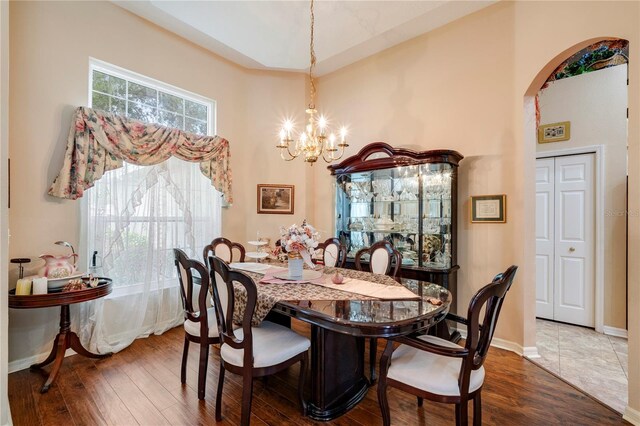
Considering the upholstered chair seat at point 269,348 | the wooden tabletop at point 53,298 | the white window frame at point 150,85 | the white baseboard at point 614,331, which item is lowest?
the white baseboard at point 614,331

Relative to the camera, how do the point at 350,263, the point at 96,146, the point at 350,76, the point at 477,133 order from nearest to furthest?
the point at 96,146 → the point at 477,133 → the point at 350,263 → the point at 350,76

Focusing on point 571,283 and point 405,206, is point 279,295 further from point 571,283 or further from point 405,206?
point 571,283

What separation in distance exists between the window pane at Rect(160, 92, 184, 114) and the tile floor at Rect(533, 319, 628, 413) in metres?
4.91

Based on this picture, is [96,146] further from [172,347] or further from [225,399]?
[225,399]

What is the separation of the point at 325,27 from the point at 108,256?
3573mm

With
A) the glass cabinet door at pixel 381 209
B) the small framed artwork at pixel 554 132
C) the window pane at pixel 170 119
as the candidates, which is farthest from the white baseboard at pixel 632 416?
the window pane at pixel 170 119

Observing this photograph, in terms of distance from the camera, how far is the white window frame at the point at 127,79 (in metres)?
2.94

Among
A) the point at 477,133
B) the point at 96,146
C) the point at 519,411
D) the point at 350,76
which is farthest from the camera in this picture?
the point at 350,76

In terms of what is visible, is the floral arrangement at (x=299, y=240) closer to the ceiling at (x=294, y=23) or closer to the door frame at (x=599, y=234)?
the ceiling at (x=294, y=23)

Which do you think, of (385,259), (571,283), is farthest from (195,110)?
(571,283)

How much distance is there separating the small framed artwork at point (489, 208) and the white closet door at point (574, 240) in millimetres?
1372

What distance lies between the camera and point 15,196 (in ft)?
8.42

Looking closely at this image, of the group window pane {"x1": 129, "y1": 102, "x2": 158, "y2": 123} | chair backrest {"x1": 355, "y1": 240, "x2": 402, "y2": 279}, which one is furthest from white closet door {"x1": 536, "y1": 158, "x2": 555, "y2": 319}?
window pane {"x1": 129, "y1": 102, "x2": 158, "y2": 123}

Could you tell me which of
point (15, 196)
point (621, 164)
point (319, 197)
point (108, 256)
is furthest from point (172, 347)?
point (621, 164)
